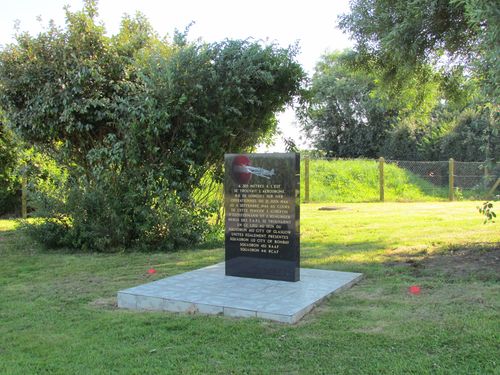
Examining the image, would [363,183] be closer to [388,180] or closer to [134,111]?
[388,180]

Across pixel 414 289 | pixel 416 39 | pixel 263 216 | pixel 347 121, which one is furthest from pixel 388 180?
pixel 414 289

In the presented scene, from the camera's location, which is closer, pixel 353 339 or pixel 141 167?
pixel 353 339

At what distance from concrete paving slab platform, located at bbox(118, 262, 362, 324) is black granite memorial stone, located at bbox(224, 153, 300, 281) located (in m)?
0.20

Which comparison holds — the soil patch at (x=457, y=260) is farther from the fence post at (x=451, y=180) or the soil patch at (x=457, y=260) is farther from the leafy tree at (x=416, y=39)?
the fence post at (x=451, y=180)

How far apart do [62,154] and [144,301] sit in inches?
205

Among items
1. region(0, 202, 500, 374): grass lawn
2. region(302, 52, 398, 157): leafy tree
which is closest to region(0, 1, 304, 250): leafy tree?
region(0, 202, 500, 374): grass lawn

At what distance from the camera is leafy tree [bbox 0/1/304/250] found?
8945 mm

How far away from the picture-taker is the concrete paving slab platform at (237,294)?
16.9ft

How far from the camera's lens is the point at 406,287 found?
6156 mm

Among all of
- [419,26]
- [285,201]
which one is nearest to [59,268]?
[285,201]

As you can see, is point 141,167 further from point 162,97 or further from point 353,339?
point 353,339

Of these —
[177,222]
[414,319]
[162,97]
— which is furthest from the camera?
[177,222]

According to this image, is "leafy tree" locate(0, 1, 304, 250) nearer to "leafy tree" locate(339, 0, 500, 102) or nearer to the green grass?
"leafy tree" locate(339, 0, 500, 102)

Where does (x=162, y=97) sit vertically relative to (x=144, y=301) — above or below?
above
